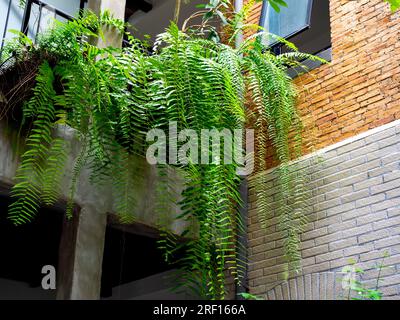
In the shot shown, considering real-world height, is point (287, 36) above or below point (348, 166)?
above

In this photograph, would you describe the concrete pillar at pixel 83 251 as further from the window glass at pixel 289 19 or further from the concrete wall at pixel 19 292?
the concrete wall at pixel 19 292

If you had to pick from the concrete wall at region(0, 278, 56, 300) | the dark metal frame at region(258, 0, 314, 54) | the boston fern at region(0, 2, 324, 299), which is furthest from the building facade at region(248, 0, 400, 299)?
the concrete wall at region(0, 278, 56, 300)

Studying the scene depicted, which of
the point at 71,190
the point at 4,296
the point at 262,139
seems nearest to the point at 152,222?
the point at 71,190

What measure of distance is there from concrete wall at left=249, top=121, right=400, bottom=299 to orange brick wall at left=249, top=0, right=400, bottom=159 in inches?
5.0

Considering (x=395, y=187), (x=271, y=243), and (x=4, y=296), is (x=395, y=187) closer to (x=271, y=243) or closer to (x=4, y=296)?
(x=271, y=243)

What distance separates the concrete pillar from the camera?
421cm

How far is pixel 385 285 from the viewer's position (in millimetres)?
4227

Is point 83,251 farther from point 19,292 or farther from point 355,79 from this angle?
point 19,292

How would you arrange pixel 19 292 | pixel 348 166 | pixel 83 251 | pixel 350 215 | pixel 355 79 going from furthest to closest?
pixel 19 292, pixel 355 79, pixel 348 166, pixel 350 215, pixel 83 251

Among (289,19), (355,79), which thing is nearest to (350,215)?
(355,79)

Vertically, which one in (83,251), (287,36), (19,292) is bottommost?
(83,251)

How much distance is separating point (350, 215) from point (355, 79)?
1.00 metres

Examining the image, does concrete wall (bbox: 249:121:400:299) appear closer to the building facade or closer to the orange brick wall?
the building facade

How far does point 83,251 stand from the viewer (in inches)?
169
